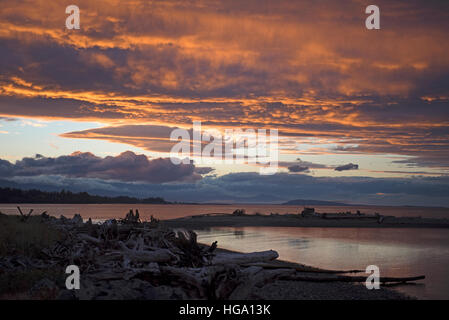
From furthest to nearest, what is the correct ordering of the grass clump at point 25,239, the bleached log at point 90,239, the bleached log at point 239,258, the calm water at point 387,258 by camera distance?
the bleached log at point 90,239, the calm water at point 387,258, the grass clump at point 25,239, the bleached log at point 239,258

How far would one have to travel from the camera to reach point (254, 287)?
12.7 metres

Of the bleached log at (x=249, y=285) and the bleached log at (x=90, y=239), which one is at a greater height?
the bleached log at (x=90, y=239)

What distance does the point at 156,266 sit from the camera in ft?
45.6

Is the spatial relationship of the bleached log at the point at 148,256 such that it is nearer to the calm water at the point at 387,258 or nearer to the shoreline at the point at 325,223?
the calm water at the point at 387,258

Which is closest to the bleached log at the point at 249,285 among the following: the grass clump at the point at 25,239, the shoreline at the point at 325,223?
the grass clump at the point at 25,239

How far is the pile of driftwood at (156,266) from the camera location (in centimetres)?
1209

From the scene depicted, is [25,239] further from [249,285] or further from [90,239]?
[249,285]

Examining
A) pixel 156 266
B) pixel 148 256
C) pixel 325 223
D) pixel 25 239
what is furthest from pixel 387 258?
pixel 325 223

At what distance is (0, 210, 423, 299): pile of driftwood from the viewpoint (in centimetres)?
1209

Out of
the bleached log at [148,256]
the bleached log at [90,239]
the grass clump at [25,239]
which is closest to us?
the bleached log at [148,256]
